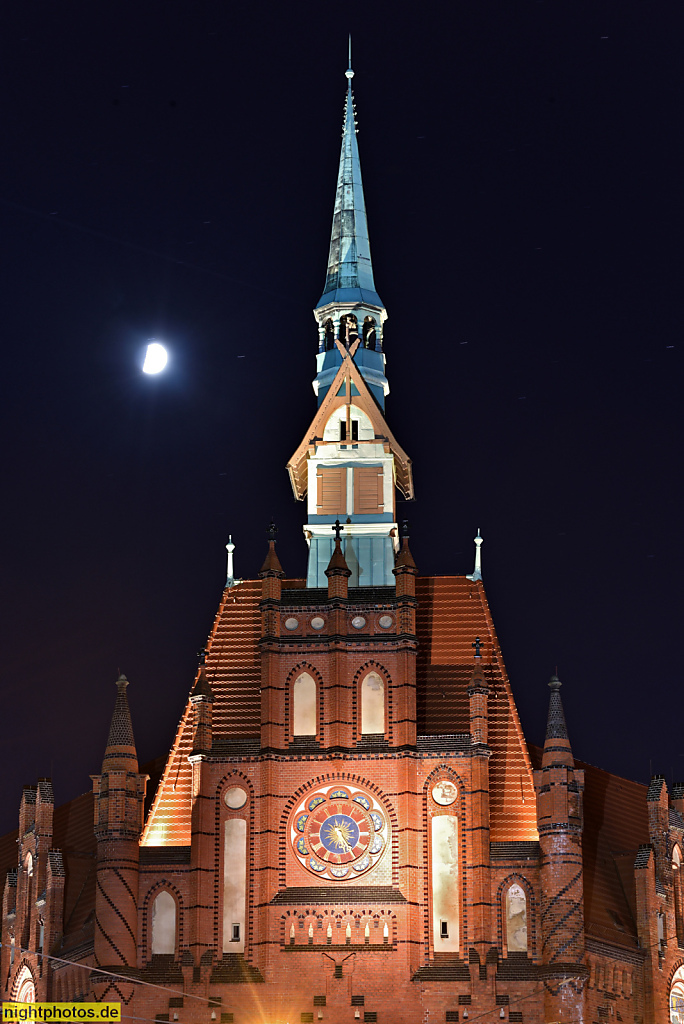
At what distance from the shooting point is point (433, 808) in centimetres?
6731

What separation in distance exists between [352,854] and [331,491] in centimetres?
1479

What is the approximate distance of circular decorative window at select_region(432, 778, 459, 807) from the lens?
67312mm

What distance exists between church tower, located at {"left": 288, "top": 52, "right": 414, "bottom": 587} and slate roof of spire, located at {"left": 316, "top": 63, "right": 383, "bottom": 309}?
5cm

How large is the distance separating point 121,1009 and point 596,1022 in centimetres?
1489

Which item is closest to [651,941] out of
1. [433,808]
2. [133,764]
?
[433,808]

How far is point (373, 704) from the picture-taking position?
227 feet

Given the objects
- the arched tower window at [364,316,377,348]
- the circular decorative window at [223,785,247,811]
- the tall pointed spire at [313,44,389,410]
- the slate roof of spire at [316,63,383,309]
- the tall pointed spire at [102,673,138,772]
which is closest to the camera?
the tall pointed spire at [102,673,138,772]

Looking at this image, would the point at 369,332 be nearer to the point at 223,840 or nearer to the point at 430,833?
the point at 430,833

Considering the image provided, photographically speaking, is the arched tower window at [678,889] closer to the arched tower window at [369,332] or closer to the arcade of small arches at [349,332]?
the arcade of small arches at [349,332]

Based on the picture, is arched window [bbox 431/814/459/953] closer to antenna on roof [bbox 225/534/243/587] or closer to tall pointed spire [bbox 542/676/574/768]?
tall pointed spire [bbox 542/676/574/768]

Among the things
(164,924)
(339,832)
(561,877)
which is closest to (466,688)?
(339,832)

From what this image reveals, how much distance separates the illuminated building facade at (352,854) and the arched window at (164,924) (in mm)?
72

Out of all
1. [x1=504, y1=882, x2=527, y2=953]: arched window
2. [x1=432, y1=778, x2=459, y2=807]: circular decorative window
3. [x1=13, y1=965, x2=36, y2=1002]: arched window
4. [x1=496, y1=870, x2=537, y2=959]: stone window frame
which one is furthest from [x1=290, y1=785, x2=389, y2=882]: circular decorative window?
[x1=13, y1=965, x2=36, y2=1002]: arched window

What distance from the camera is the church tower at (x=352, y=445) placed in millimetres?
75312
